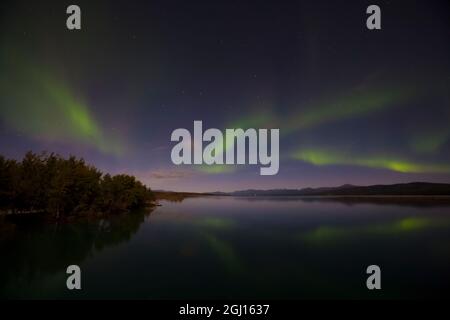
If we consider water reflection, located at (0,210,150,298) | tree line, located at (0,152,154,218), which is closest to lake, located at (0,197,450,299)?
water reflection, located at (0,210,150,298)

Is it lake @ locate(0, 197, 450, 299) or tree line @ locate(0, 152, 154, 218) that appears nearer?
lake @ locate(0, 197, 450, 299)

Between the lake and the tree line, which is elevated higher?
the tree line

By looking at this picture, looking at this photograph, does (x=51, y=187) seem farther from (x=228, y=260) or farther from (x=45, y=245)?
(x=228, y=260)

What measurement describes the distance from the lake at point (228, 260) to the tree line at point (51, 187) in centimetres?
291

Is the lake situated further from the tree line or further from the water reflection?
the tree line

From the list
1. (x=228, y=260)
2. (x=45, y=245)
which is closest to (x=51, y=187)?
(x=45, y=245)

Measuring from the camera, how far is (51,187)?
23469 millimetres

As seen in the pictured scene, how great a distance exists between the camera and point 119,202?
99.9 ft

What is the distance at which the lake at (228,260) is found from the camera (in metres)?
8.96

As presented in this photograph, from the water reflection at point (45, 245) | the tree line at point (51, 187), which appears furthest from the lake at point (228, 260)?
the tree line at point (51, 187)

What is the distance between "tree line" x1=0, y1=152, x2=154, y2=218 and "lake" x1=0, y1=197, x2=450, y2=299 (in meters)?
2.91

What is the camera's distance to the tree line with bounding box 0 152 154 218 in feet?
70.1

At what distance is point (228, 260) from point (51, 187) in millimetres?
17293

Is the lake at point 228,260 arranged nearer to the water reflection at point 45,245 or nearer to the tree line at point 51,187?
the water reflection at point 45,245
